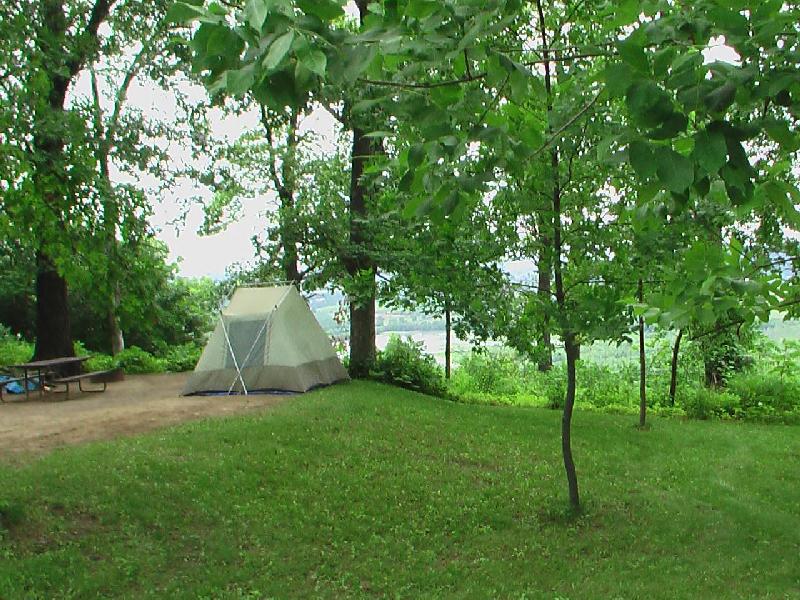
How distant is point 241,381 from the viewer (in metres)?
12.3

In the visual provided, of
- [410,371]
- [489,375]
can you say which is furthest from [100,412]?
[489,375]

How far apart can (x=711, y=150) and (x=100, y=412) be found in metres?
10.3

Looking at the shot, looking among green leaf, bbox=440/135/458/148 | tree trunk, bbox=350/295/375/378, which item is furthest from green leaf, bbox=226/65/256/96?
tree trunk, bbox=350/295/375/378

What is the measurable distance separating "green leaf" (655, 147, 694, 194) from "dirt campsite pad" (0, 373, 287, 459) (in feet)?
24.9

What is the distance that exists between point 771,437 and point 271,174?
1216 cm

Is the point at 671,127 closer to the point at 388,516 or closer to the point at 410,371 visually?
the point at 388,516

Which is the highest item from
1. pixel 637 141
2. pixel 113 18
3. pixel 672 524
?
pixel 113 18

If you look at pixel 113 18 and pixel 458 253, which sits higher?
pixel 113 18

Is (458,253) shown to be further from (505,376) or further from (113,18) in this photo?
(505,376)

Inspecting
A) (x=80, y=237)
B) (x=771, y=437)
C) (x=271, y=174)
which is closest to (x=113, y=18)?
(x=271, y=174)

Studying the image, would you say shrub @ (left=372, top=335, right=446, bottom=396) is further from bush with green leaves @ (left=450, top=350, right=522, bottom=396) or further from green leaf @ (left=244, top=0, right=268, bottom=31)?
green leaf @ (left=244, top=0, right=268, bottom=31)

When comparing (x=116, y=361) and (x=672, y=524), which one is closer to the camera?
(x=672, y=524)

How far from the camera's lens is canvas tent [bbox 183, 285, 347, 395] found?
12.3 metres

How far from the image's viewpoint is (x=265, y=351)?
12500 millimetres
